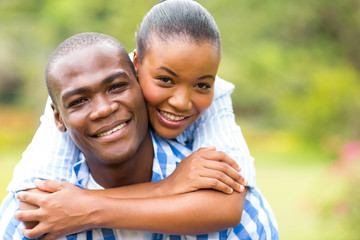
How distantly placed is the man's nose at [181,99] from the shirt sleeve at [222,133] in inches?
10.6

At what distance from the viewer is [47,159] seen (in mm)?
2424

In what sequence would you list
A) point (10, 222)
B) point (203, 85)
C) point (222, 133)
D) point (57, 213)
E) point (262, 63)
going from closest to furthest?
point (57, 213), point (10, 222), point (203, 85), point (222, 133), point (262, 63)

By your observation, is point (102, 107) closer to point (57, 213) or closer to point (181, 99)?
point (181, 99)

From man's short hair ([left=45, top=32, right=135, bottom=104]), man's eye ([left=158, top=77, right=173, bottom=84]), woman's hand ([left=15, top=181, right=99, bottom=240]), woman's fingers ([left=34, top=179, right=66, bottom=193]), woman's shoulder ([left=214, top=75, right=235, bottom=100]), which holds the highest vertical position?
woman's shoulder ([left=214, top=75, right=235, bottom=100])

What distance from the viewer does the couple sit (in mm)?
2232

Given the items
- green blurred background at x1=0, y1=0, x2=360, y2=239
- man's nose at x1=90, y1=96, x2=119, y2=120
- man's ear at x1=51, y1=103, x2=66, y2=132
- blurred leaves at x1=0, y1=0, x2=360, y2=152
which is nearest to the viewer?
man's nose at x1=90, y1=96, x2=119, y2=120

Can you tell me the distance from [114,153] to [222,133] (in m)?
0.61

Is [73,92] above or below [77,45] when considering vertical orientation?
below

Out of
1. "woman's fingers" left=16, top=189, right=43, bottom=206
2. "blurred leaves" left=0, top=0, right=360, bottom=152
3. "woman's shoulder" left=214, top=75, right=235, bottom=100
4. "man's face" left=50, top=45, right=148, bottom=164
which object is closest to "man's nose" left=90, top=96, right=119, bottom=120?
"man's face" left=50, top=45, right=148, bottom=164

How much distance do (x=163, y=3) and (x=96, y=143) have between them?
80 cm

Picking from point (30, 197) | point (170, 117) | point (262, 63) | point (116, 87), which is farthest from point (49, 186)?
point (262, 63)

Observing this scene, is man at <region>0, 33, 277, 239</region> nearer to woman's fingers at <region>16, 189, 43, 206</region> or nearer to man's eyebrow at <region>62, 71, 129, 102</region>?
man's eyebrow at <region>62, 71, 129, 102</region>

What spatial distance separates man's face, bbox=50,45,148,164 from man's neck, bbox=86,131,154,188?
5.1 inches

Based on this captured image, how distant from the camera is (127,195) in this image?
7.80ft
